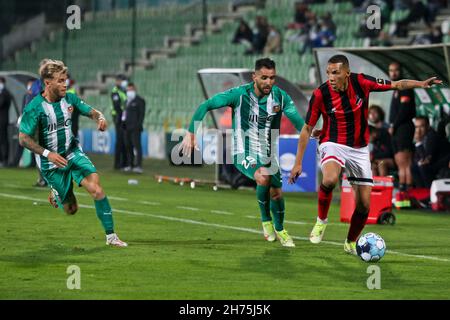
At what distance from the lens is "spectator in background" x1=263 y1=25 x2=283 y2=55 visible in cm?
3762

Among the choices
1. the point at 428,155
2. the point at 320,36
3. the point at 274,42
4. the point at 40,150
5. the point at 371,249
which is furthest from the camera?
the point at 274,42

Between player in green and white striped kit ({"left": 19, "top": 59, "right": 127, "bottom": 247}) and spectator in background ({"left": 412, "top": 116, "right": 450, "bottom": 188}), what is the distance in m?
8.42

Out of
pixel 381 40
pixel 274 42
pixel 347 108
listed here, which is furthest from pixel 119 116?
pixel 347 108

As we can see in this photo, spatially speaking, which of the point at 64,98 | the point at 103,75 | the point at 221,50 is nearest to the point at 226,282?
the point at 64,98

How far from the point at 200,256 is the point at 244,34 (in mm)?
26080

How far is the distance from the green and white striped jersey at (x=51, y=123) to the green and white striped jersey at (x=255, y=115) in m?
1.51

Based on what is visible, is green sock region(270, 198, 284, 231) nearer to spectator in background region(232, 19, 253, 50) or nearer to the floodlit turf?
the floodlit turf

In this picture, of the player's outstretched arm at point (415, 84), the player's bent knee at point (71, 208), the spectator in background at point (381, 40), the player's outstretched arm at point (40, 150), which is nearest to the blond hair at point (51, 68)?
the player's outstretched arm at point (40, 150)

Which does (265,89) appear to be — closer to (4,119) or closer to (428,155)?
(428,155)

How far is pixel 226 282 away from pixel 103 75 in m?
34.4

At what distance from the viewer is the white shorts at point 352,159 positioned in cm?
1417

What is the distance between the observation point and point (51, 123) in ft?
48.5

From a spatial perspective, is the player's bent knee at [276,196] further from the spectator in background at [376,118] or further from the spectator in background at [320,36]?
the spectator in background at [320,36]
